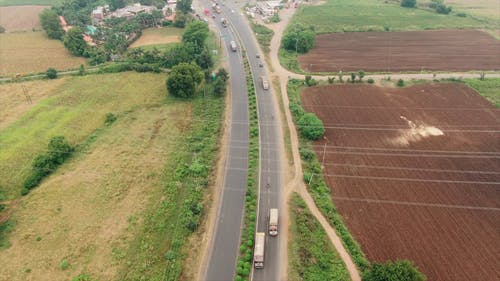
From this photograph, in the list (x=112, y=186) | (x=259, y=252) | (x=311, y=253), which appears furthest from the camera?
(x=112, y=186)

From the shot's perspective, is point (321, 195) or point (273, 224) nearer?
point (273, 224)

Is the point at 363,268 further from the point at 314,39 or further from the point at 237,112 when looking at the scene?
the point at 314,39

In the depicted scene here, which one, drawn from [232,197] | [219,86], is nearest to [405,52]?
[219,86]

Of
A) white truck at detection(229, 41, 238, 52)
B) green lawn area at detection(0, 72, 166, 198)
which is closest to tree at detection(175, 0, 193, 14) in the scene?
white truck at detection(229, 41, 238, 52)

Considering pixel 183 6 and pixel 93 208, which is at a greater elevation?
pixel 183 6

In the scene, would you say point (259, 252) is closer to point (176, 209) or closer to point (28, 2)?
point (176, 209)

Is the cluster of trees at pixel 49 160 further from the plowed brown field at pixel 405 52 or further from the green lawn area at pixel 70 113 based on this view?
the plowed brown field at pixel 405 52
